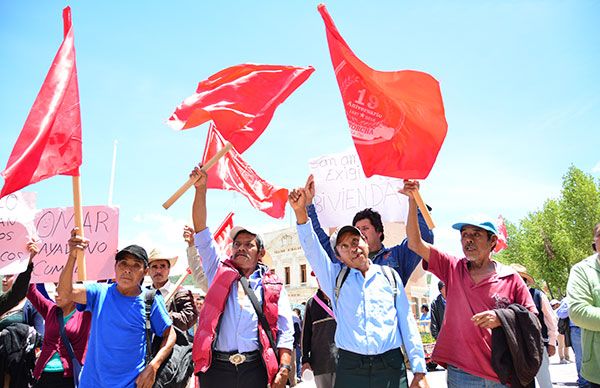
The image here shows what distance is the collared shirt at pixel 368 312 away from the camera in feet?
11.2

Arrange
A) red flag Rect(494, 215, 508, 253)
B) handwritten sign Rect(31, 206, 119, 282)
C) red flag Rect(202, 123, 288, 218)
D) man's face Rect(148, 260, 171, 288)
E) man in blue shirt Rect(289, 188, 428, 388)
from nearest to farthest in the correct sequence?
man in blue shirt Rect(289, 188, 428, 388) → handwritten sign Rect(31, 206, 119, 282) → man's face Rect(148, 260, 171, 288) → red flag Rect(202, 123, 288, 218) → red flag Rect(494, 215, 508, 253)

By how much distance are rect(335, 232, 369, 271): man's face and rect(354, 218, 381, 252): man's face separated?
0.60 m

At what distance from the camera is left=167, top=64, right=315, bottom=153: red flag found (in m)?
4.98

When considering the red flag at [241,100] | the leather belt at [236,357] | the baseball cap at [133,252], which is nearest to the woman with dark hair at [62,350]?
the baseball cap at [133,252]

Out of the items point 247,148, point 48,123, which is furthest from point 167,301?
point 48,123

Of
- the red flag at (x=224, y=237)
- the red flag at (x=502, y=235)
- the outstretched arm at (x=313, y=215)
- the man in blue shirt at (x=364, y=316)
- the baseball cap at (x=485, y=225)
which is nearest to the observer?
the man in blue shirt at (x=364, y=316)

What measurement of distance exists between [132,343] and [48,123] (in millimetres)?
2004

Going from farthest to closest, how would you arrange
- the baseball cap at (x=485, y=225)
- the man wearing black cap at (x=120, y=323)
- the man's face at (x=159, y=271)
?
the man's face at (x=159, y=271), the baseball cap at (x=485, y=225), the man wearing black cap at (x=120, y=323)

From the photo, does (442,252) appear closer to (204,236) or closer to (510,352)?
(510,352)

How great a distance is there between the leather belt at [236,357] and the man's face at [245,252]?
0.72m

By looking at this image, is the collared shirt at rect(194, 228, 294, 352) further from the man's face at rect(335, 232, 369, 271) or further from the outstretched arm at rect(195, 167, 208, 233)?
the man's face at rect(335, 232, 369, 271)

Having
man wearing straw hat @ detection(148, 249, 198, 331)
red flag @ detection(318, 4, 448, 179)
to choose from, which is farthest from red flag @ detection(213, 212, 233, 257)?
red flag @ detection(318, 4, 448, 179)

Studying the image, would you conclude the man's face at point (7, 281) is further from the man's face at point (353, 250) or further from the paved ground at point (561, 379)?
the paved ground at point (561, 379)

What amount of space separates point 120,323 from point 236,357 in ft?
3.14
